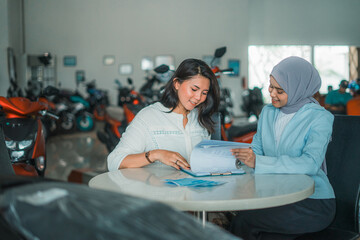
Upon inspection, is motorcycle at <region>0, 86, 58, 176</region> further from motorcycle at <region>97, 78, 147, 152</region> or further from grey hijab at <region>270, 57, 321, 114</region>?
grey hijab at <region>270, 57, 321, 114</region>

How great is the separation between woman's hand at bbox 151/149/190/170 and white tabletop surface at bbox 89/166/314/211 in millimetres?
37

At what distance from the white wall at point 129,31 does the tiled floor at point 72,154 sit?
14.1ft

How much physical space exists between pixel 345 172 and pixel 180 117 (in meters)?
0.83

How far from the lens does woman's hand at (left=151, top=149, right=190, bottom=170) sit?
64.3 inches

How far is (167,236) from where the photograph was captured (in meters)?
0.48

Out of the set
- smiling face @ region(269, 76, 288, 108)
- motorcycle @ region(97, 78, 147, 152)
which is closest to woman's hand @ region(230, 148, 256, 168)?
smiling face @ region(269, 76, 288, 108)

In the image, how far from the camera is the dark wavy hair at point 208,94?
1.99m

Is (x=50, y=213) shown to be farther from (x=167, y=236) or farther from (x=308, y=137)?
(x=308, y=137)

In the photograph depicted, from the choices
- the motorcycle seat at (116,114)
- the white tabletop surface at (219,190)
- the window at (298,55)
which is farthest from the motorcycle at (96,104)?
the white tabletop surface at (219,190)

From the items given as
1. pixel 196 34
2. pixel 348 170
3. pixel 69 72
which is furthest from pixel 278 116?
pixel 196 34

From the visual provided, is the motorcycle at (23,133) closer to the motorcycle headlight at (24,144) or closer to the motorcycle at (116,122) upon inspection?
the motorcycle headlight at (24,144)

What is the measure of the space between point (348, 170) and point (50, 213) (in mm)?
1459

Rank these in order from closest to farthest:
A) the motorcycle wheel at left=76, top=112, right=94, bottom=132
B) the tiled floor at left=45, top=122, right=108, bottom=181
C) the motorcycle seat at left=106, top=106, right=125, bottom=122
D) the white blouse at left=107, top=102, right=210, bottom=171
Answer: the white blouse at left=107, top=102, right=210, bottom=171 → the tiled floor at left=45, top=122, right=108, bottom=181 → the motorcycle seat at left=106, top=106, right=125, bottom=122 → the motorcycle wheel at left=76, top=112, right=94, bottom=132

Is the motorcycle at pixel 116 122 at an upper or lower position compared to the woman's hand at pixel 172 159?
lower
